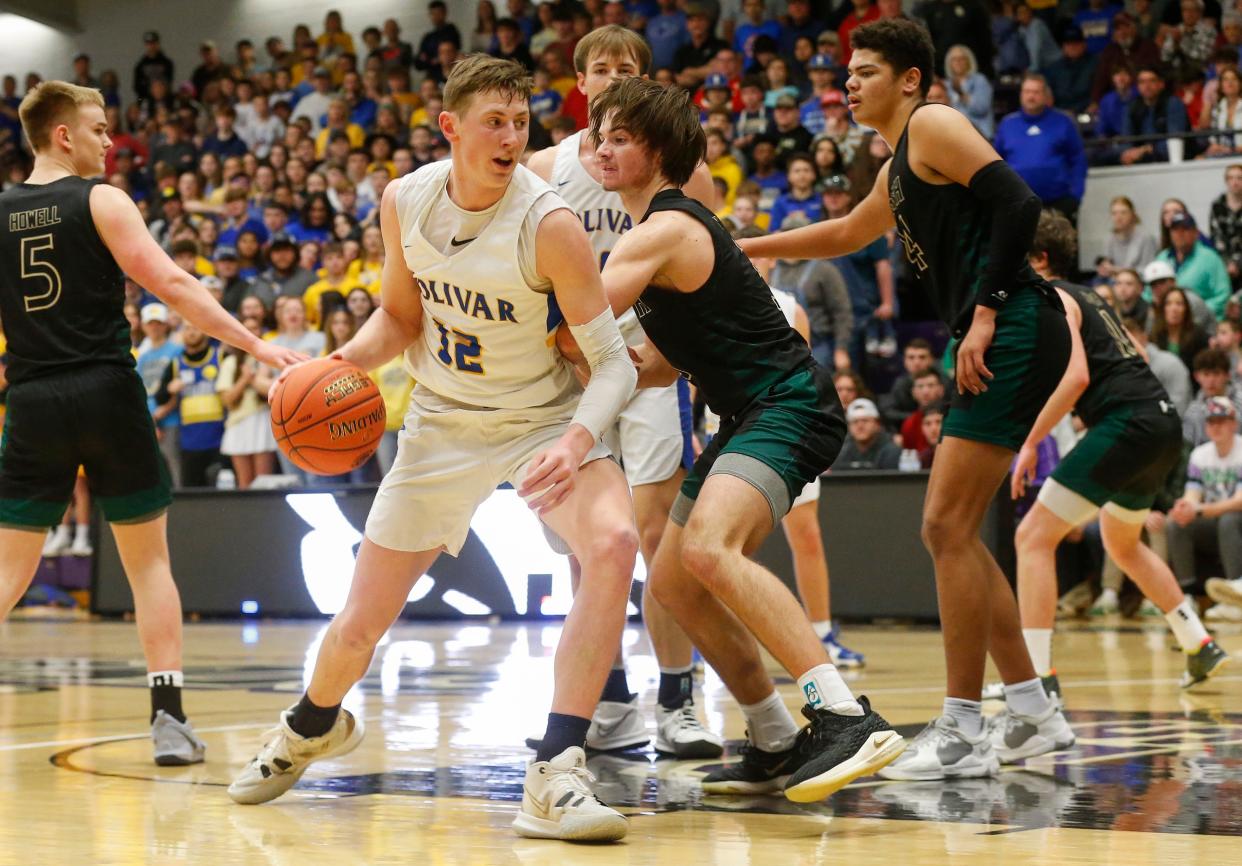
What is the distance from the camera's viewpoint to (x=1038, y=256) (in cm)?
591

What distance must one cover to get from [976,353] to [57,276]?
2951 mm

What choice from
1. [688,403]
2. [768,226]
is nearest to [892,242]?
[768,226]

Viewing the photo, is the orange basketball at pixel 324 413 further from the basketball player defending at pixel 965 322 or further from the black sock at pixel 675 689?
the basketball player defending at pixel 965 322

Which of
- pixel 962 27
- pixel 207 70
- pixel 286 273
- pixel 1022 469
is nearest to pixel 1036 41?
pixel 962 27

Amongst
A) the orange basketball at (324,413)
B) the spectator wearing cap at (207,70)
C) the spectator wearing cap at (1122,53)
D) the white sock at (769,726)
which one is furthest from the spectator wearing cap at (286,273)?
the white sock at (769,726)

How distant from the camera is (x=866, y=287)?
12531 millimetres

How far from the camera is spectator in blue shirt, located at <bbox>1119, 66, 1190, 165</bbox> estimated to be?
543 inches

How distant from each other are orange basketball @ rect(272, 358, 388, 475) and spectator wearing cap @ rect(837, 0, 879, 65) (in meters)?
11.4

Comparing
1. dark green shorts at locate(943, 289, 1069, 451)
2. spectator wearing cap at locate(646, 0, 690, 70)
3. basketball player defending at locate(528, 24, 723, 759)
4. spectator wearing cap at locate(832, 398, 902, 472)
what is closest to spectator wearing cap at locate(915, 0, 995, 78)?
spectator wearing cap at locate(646, 0, 690, 70)

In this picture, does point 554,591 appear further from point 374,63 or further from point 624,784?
point 374,63

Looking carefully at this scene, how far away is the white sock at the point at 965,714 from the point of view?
4.62 metres

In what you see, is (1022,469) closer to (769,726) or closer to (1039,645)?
(1039,645)

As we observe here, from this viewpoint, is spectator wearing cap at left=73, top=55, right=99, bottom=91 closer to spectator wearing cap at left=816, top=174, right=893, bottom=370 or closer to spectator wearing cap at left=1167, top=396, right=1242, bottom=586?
spectator wearing cap at left=816, top=174, right=893, bottom=370

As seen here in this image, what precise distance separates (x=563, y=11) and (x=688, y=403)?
12.7 metres
